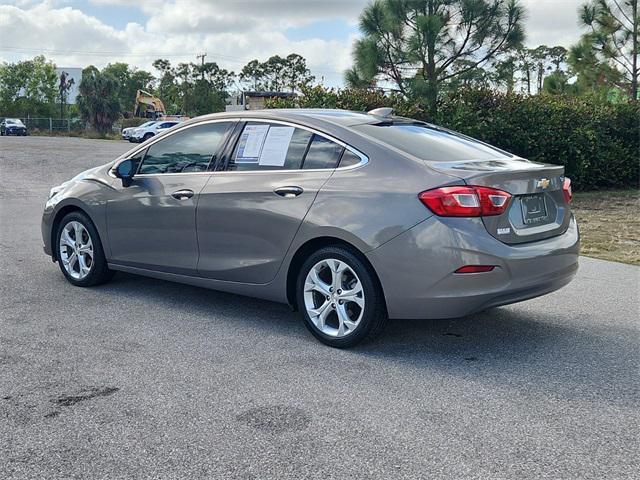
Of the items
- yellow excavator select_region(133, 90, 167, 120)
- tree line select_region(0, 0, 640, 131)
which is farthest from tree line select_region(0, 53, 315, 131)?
tree line select_region(0, 0, 640, 131)

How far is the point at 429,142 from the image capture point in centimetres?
514

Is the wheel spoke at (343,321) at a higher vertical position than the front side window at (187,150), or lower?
lower

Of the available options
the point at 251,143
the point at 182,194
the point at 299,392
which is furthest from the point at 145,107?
the point at 299,392

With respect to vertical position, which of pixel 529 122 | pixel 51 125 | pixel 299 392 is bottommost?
pixel 299 392

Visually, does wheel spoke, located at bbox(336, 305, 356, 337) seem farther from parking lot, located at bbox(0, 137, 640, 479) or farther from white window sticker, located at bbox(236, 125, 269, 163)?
white window sticker, located at bbox(236, 125, 269, 163)

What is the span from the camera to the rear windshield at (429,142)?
192 inches

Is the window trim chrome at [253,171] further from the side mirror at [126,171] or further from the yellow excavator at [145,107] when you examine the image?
the yellow excavator at [145,107]

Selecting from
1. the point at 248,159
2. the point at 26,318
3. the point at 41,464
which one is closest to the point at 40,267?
the point at 26,318

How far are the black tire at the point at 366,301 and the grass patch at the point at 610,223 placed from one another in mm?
4627

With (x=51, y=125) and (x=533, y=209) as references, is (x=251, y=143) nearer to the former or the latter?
(x=533, y=209)

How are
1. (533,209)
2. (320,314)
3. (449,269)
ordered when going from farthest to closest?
(320,314)
(533,209)
(449,269)

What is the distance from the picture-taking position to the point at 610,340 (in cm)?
505

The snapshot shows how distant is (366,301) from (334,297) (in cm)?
26

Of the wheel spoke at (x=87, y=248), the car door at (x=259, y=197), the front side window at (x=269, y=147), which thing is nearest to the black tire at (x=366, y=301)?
the car door at (x=259, y=197)
